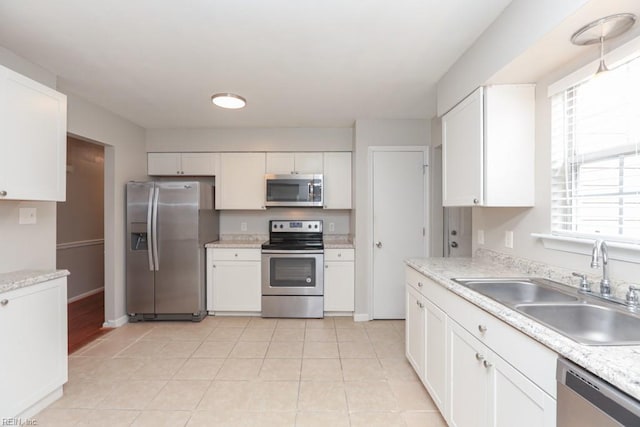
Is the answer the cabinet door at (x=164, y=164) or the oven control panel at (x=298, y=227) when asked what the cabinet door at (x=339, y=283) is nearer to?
the oven control panel at (x=298, y=227)

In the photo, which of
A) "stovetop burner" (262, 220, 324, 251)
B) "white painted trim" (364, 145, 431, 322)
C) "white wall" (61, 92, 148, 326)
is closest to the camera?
"white wall" (61, 92, 148, 326)

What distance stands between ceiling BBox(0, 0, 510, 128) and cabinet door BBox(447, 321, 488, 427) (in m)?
1.75

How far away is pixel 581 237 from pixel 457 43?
54.1 inches

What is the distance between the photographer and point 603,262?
4.41 ft

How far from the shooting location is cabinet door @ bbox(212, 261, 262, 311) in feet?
12.1

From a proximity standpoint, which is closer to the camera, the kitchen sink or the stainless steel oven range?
the kitchen sink

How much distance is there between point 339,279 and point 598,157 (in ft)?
8.76

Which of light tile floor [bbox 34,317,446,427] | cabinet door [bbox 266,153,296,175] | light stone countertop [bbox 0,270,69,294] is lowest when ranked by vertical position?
light tile floor [bbox 34,317,446,427]

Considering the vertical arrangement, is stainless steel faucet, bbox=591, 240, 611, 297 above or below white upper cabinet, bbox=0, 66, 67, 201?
below

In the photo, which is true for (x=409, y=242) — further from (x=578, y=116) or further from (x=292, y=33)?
(x=292, y=33)

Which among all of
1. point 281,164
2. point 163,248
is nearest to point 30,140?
point 163,248

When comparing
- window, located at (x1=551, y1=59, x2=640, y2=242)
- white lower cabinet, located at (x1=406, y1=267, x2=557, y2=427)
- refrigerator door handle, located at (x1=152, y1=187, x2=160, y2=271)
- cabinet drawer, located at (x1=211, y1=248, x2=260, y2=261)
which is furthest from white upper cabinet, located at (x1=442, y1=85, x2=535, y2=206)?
refrigerator door handle, located at (x1=152, y1=187, x2=160, y2=271)

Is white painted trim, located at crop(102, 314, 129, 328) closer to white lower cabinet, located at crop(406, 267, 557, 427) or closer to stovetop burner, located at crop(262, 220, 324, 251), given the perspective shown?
stovetop burner, located at crop(262, 220, 324, 251)

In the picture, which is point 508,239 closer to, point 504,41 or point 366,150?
point 504,41
